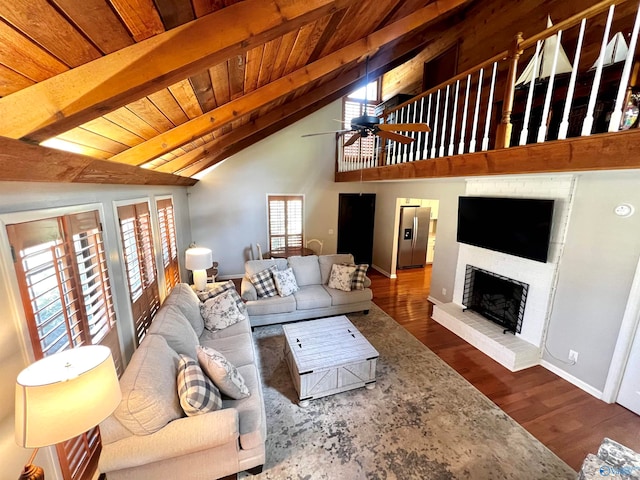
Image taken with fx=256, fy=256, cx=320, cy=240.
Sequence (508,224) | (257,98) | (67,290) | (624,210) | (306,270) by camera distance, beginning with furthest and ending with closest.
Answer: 1. (306,270)
2. (508,224)
3. (624,210)
4. (257,98)
5. (67,290)

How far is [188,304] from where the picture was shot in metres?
2.90

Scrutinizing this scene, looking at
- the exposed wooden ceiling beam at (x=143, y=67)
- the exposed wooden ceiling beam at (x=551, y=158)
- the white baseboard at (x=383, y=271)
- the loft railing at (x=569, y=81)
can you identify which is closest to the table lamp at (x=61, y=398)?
the exposed wooden ceiling beam at (x=143, y=67)

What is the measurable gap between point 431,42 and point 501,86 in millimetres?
1878

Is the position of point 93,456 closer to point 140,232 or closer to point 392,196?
point 140,232

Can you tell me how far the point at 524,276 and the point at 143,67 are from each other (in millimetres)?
4246

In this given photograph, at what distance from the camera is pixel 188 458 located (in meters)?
1.75

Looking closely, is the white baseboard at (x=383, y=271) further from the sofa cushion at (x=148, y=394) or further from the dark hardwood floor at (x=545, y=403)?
the sofa cushion at (x=148, y=394)

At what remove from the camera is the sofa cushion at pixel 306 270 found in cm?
448

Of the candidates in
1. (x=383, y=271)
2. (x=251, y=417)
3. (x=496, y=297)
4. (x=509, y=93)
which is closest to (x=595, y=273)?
(x=496, y=297)

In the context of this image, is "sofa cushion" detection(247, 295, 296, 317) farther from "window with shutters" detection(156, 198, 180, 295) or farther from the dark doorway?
the dark doorway

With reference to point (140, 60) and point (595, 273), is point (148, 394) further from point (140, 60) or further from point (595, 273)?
point (595, 273)

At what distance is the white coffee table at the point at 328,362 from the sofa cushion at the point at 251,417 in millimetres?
502

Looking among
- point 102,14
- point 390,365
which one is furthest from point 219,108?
point 390,365

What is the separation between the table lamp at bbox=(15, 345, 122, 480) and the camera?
0.97 metres
